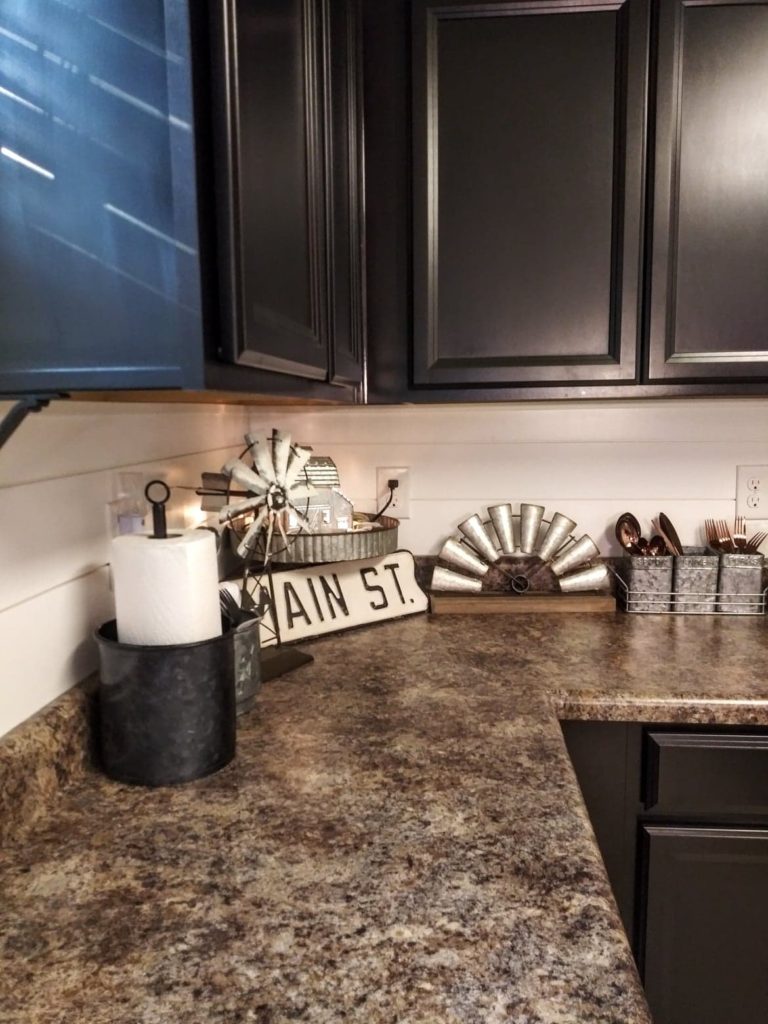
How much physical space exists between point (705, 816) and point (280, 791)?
71cm

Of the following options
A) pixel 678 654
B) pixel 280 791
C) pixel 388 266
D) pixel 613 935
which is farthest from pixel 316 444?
pixel 613 935

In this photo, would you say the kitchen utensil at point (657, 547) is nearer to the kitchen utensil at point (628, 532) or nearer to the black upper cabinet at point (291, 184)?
the kitchen utensil at point (628, 532)

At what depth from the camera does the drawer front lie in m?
1.17

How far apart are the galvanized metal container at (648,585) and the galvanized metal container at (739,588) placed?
106 millimetres

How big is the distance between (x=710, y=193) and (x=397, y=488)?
840 mm

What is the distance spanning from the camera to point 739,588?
157cm

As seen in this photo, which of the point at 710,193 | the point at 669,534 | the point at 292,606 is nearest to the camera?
the point at 710,193

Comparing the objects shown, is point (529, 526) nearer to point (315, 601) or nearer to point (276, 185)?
point (315, 601)

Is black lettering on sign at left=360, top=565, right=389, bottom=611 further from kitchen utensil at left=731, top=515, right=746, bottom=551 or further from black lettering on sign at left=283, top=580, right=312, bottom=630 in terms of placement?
kitchen utensil at left=731, top=515, right=746, bottom=551

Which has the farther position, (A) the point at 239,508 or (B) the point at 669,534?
(B) the point at 669,534

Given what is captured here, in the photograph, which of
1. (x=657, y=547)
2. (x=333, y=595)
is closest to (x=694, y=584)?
(x=657, y=547)

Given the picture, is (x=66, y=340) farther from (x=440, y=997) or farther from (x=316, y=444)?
(x=316, y=444)

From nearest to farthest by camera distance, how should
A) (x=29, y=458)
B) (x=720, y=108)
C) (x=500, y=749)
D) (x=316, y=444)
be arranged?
(x=29, y=458)
(x=500, y=749)
(x=720, y=108)
(x=316, y=444)

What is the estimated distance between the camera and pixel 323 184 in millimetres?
1057
